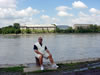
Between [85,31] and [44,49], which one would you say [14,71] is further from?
[85,31]

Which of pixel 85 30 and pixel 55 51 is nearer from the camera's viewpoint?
pixel 55 51

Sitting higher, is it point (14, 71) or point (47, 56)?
point (47, 56)

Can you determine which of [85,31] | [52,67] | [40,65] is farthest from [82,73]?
[85,31]

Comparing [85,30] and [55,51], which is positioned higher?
[55,51]

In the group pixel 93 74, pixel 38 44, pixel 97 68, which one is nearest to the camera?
pixel 93 74

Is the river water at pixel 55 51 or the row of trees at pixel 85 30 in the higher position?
the river water at pixel 55 51

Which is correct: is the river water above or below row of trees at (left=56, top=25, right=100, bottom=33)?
above

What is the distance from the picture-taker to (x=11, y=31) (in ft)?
427

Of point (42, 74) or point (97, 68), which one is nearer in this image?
point (42, 74)

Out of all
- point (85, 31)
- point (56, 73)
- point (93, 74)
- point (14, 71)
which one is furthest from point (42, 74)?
point (85, 31)

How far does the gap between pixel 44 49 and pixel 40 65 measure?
616 mm

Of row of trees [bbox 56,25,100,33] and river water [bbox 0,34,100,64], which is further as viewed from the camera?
row of trees [bbox 56,25,100,33]

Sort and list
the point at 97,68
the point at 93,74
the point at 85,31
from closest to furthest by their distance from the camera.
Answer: the point at 93,74 → the point at 97,68 → the point at 85,31

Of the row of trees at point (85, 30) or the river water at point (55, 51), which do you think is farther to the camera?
the row of trees at point (85, 30)
